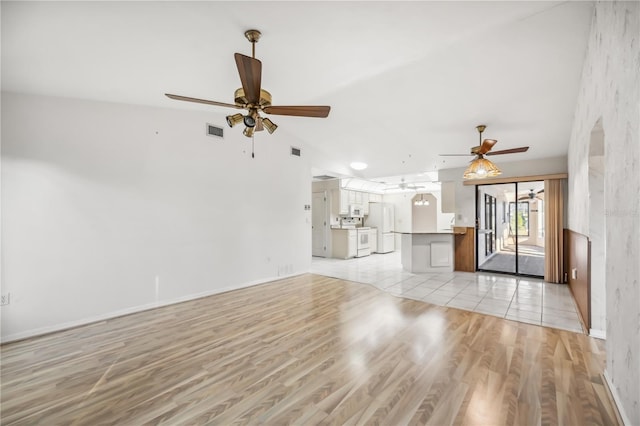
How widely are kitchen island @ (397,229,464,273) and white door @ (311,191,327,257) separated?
3.08 meters

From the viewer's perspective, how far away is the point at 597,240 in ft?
9.67

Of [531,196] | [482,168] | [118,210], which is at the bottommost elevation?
[118,210]

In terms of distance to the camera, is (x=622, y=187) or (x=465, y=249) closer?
(x=622, y=187)

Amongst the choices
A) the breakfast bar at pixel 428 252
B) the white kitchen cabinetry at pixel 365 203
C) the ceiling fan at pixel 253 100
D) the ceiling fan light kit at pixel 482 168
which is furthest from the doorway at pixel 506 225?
the ceiling fan at pixel 253 100

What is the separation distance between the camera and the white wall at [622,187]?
1.40 m

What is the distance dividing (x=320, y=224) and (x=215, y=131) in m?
4.89

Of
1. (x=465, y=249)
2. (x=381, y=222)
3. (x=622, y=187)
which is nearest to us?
(x=622, y=187)

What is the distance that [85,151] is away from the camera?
336cm

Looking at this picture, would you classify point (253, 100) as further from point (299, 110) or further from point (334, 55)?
point (334, 55)

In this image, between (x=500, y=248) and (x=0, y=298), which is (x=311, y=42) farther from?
(x=500, y=248)

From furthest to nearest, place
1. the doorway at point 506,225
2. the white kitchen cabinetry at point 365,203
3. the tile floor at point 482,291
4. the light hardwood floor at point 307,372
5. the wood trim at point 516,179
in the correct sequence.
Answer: the white kitchen cabinetry at point 365,203 < the doorway at point 506,225 < the wood trim at point 516,179 < the tile floor at point 482,291 < the light hardwood floor at point 307,372

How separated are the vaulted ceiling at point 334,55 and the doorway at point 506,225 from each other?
2.01 metres

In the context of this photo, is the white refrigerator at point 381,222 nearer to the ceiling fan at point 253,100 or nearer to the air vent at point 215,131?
the air vent at point 215,131

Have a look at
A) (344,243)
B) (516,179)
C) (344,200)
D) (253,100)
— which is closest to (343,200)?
(344,200)
